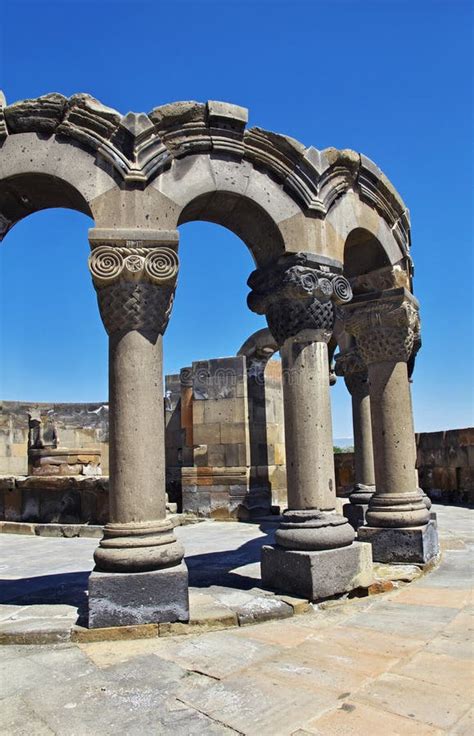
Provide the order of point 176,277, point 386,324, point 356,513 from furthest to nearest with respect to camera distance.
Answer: point 356,513
point 386,324
point 176,277

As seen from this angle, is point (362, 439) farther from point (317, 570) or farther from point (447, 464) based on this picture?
point (447, 464)

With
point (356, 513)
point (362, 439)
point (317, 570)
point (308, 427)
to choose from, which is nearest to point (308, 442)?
point (308, 427)

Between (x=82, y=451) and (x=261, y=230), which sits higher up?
(x=261, y=230)

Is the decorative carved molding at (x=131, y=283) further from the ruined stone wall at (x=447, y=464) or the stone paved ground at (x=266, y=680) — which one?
the ruined stone wall at (x=447, y=464)

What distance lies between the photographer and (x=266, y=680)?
3.19 meters

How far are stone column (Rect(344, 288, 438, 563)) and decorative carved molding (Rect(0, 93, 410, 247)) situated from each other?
5.26 ft

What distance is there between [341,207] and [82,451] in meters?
9.82

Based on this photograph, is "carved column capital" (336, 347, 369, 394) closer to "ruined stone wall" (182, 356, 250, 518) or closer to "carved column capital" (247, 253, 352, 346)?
"ruined stone wall" (182, 356, 250, 518)

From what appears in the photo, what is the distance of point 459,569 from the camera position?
6.09m

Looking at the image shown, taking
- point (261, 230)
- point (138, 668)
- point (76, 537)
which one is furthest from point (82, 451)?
point (138, 668)

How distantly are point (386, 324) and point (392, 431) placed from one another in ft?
4.08

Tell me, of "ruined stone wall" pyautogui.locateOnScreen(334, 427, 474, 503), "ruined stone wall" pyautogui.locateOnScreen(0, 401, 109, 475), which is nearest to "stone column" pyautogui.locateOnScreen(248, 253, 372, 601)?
"ruined stone wall" pyautogui.locateOnScreen(334, 427, 474, 503)

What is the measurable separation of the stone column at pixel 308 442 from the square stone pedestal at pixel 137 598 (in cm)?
108

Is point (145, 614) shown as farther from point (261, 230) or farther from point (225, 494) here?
point (225, 494)
